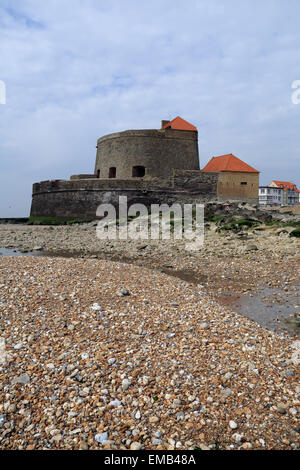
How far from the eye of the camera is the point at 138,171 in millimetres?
25797

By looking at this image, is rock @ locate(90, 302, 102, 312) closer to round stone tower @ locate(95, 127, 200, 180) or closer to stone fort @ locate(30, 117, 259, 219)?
stone fort @ locate(30, 117, 259, 219)

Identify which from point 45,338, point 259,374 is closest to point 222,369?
point 259,374

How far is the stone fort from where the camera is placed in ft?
77.4

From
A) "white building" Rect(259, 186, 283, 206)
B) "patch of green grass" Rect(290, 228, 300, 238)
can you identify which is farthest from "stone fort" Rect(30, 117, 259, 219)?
"white building" Rect(259, 186, 283, 206)

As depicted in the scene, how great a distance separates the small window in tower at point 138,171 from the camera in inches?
1001

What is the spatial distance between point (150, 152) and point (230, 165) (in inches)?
245

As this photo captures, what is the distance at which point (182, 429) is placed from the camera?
2979mm

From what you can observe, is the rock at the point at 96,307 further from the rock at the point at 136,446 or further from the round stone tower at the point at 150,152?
the round stone tower at the point at 150,152

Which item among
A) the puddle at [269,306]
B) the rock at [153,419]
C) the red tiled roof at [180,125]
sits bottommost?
the rock at [153,419]

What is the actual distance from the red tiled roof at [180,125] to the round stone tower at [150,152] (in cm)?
64

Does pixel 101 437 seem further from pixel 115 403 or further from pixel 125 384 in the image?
pixel 125 384

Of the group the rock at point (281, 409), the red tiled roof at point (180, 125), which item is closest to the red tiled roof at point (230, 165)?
the red tiled roof at point (180, 125)

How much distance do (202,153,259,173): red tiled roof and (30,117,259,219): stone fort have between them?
34 cm
